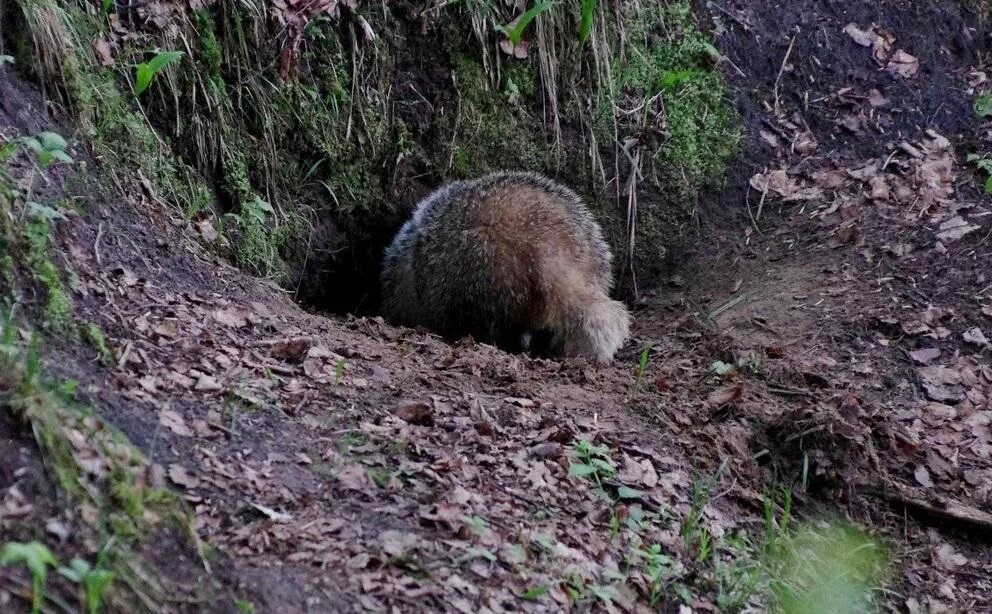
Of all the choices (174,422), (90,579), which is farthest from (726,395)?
(90,579)

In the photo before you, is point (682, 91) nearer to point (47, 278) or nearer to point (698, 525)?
point (698, 525)

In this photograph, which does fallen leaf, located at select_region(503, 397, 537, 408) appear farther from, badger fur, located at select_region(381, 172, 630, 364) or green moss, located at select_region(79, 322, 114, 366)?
green moss, located at select_region(79, 322, 114, 366)

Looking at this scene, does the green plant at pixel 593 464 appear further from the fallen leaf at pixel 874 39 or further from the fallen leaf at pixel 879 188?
the fallen leaf at pixel 874 39

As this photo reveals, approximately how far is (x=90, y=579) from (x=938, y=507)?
11.2 feet

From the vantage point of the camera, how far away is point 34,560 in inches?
88.4

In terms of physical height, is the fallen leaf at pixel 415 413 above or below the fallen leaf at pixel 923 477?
above

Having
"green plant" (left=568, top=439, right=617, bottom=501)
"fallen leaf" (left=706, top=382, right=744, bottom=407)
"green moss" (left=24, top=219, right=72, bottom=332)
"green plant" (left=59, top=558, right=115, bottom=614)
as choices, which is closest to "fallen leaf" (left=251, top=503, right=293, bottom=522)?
"green plant" (left=59, top=558, right=115, bottom=614)

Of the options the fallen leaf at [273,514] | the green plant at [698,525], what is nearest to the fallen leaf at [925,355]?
the green plant at [698,525]

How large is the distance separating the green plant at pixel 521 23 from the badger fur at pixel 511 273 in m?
0.92

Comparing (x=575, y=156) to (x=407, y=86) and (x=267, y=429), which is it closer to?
(x=407, y=86)

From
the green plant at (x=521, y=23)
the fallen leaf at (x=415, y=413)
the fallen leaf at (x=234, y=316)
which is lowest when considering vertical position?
the fallen leaf at (x=415, y=413)

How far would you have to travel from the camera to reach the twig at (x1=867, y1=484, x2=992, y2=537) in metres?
4.17

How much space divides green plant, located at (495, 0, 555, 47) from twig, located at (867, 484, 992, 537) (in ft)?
10.7

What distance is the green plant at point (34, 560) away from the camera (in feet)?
7.36
